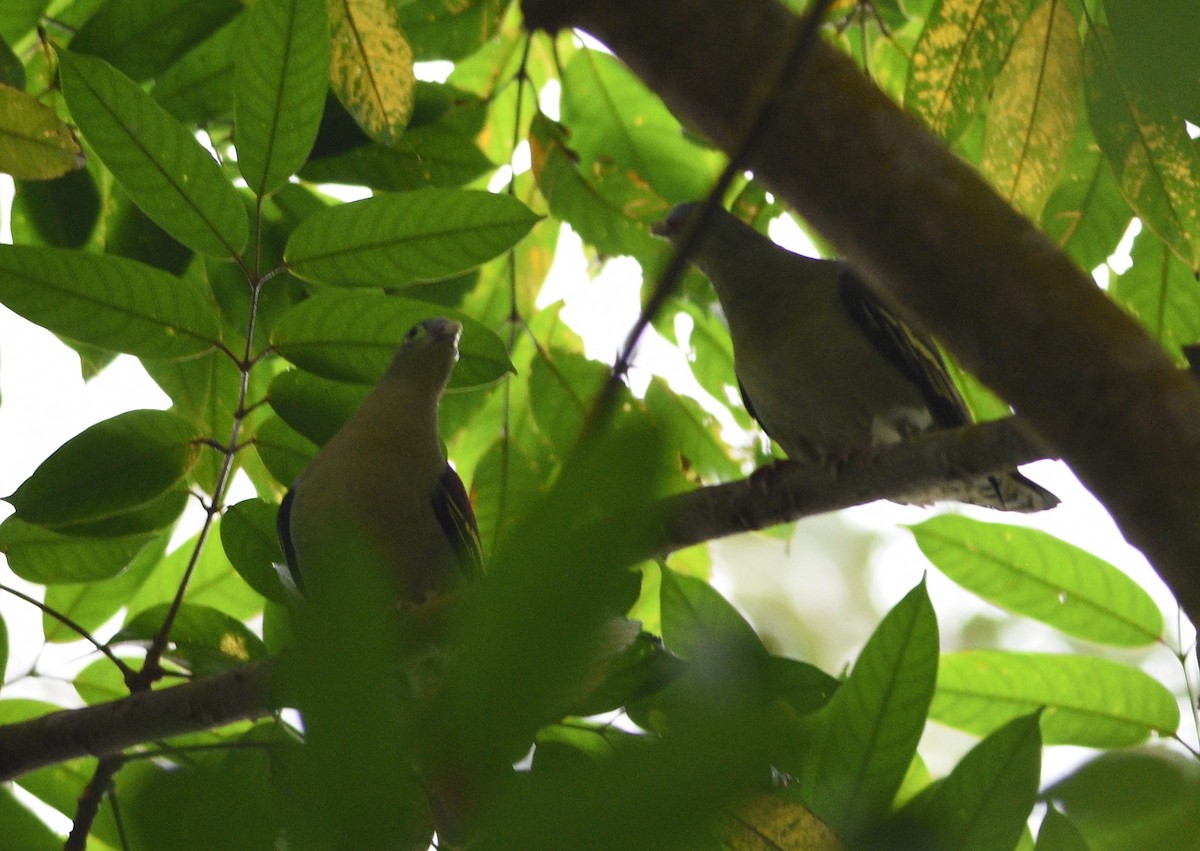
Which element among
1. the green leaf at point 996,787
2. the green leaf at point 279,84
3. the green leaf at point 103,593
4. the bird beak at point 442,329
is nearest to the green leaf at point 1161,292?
Answer: the green leaf at point 996,787

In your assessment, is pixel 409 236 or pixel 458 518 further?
pixel 458 518

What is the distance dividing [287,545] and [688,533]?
→ 1.12m

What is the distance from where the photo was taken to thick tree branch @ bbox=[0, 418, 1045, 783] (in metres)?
1.95

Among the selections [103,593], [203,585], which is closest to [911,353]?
[203,585]

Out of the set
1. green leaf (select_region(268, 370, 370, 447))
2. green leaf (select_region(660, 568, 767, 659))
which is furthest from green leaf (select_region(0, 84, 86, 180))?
green leaf (select_region(660, 568, 767, 659))

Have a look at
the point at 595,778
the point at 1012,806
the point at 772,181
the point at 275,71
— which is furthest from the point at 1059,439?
the point at 275,71

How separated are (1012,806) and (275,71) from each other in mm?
1776

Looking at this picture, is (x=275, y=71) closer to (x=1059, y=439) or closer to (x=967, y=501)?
(x=1059, y=439)

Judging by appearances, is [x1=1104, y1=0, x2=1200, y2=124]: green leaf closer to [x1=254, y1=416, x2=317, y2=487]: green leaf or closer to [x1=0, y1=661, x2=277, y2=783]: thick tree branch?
[x1=0, y1=661, x2=277, y2=783]: thick tree branch

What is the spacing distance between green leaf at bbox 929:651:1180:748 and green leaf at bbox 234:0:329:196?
1750 millimetres

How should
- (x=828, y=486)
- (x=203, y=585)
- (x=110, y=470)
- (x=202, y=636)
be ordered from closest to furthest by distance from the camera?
(x=828, y=486), (x=110, y=470), (x=202, y=636), (x=203, y=585)

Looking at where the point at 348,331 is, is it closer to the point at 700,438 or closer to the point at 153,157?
the point at 153,157

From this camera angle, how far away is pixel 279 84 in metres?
2.18

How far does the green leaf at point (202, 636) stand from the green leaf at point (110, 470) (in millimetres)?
285
